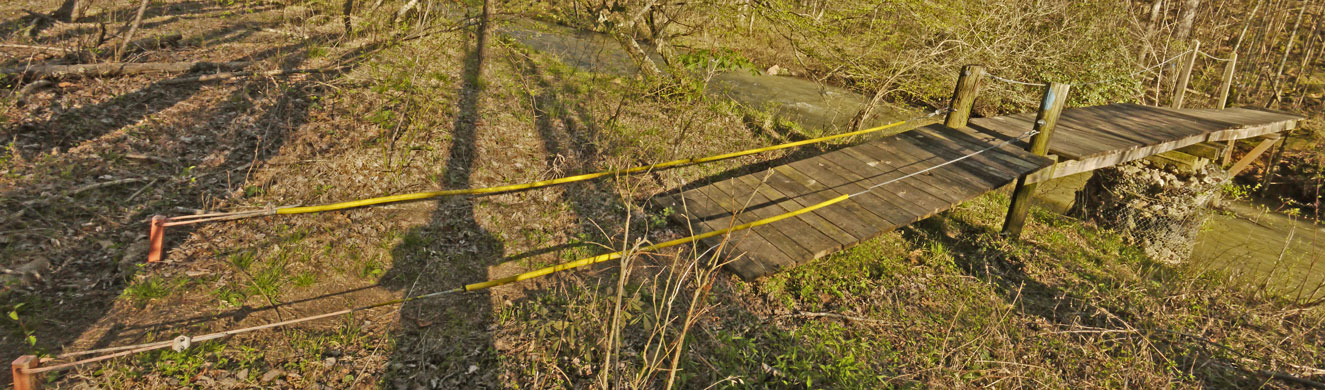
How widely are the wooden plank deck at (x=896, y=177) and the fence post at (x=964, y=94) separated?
169 millimetres

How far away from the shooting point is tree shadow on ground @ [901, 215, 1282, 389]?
5.26m

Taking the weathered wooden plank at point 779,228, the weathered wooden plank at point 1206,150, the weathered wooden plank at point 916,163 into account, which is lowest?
the weathered wooden plank at point 779,228

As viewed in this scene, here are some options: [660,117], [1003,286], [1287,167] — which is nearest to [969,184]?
[1003,286]

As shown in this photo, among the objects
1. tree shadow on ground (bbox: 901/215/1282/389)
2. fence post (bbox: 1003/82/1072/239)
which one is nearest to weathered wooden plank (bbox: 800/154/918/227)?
tree shadow on ground (bbox: 901/215/1282/389)

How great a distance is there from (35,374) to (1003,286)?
777cm

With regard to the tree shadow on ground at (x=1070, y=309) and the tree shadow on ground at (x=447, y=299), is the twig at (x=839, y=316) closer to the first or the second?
the tree shadow on ground at (x=1070, y=309)

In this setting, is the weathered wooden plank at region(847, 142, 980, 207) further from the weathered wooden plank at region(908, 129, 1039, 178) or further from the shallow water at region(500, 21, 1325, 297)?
the shallow water at region(500, 21, 1325, 297)

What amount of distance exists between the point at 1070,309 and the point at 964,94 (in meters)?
3.34

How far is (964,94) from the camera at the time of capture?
8.47 meters

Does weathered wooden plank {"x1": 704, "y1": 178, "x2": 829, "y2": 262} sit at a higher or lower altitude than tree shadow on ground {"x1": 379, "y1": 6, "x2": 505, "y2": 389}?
higher

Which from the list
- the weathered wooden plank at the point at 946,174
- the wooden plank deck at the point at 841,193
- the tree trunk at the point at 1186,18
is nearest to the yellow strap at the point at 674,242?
the wooden plank deck at the point at 841,193

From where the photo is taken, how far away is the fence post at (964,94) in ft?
27.0

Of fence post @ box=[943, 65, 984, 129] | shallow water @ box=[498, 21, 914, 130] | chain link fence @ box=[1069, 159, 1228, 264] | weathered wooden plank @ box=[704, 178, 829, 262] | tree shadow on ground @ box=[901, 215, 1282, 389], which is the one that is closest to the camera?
tree shadow on ground @ box=[901, 215, 1282, 389]

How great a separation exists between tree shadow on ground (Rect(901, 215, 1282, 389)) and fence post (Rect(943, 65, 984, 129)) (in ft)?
4.64
